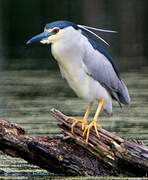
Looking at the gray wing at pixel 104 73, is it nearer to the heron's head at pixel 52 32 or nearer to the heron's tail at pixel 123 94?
the heron's tail at pixel 123 94

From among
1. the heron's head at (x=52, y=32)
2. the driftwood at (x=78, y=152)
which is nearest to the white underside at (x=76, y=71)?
the heron's head at (x=52, y=32)

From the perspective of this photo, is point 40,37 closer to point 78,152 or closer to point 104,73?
point 104,73

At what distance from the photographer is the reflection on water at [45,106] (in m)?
8.17

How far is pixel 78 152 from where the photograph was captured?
6.25 meters

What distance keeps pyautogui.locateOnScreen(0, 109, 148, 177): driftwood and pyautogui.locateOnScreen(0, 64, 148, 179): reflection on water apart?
0.34 meters

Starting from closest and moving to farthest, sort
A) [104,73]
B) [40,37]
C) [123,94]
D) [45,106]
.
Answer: [40,37]
[104,73]
[123,94]
[45,106]

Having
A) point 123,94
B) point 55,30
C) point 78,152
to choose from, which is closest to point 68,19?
point 123,94

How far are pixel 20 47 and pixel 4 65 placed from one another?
3065mm

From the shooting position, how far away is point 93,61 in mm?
Answer: 6621

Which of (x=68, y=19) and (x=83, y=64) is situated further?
(x=68, y=19)

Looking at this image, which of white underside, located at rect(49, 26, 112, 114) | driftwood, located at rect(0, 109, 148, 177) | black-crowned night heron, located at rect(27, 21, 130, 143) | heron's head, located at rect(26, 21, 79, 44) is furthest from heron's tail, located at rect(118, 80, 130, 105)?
heron's head, located at rect(26, 21, 79, 44)

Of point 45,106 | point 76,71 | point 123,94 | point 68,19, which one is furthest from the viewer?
point 68,19

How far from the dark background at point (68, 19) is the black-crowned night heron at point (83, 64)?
6844 millimetres

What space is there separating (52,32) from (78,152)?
4.22 feet
